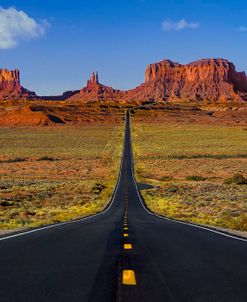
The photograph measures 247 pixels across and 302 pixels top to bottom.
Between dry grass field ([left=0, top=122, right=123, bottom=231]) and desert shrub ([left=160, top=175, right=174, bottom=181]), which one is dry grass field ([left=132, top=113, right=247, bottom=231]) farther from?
dry grass field ([left=0, top=122, right=123, bottom=231])

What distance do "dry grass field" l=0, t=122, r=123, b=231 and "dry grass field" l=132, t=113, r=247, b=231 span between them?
5.57 metres

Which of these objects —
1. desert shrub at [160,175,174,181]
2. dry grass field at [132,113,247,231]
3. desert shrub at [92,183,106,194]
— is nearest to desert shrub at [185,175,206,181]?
dry grass field at [132,113,247,231]

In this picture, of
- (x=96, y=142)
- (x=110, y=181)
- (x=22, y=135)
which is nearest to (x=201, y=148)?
(x=96, y=142)

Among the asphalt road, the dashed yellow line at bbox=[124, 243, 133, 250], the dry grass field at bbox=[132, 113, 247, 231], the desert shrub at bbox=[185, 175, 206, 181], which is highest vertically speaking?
the asphalt road

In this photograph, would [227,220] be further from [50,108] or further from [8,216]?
[50,108]

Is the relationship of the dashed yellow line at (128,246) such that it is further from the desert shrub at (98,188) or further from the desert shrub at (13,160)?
the desert shrub at (13,160)

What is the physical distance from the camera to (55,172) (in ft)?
228

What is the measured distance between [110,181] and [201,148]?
47396mm

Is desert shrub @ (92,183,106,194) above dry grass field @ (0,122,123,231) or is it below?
below

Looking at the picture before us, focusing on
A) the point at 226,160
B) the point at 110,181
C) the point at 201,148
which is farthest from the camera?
the point at 201,148

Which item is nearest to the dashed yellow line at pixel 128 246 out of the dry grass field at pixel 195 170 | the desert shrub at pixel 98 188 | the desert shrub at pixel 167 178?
the dry grass field at pixel 195 170

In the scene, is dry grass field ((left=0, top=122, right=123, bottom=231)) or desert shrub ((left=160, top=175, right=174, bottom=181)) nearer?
dry grass field ((left=0, top=122, right=123, bottom=231))

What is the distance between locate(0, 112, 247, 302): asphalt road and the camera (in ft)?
20.1

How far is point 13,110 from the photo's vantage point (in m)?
177
